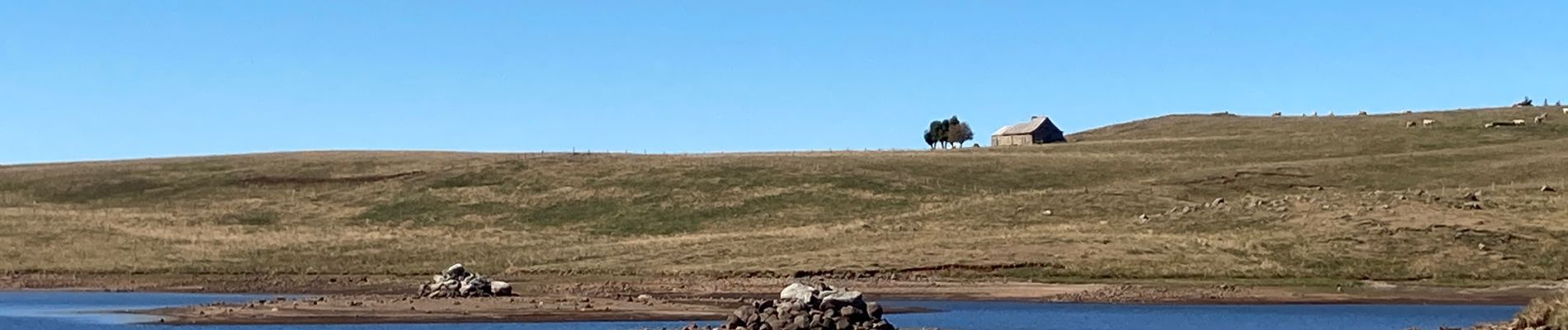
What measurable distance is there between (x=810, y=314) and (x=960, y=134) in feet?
355

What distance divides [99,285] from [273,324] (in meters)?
22.4

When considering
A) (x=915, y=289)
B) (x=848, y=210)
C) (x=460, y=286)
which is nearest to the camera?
(x=460, y=286)

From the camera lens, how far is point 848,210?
256ft

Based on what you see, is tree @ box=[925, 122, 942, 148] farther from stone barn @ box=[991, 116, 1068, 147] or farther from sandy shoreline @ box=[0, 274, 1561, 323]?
sandy shoreline @ box=[0, 274, 1561, 323]

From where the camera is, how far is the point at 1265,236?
60.5 metres

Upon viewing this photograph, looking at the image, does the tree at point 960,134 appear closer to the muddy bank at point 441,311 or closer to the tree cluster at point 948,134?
the tree cluster at point 948,134

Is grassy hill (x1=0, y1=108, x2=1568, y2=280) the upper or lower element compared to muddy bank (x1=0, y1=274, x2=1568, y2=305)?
upper

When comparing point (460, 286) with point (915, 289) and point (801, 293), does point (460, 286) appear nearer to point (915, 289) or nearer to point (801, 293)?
point (915, 289)

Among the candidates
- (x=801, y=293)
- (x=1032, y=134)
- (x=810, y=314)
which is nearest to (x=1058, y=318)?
(x=801, y=293)

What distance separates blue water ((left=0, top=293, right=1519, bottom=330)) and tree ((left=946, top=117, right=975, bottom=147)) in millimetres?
92430

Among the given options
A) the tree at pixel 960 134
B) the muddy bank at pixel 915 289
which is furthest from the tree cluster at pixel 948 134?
the muddy bank at pixel 915 289

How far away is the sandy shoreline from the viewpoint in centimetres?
4172

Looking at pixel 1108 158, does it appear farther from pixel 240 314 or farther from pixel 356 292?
pixel 240 314

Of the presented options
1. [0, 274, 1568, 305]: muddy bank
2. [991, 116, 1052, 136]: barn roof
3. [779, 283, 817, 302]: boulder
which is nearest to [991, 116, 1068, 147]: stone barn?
[991, 116, 1052, 136]: barn roof
